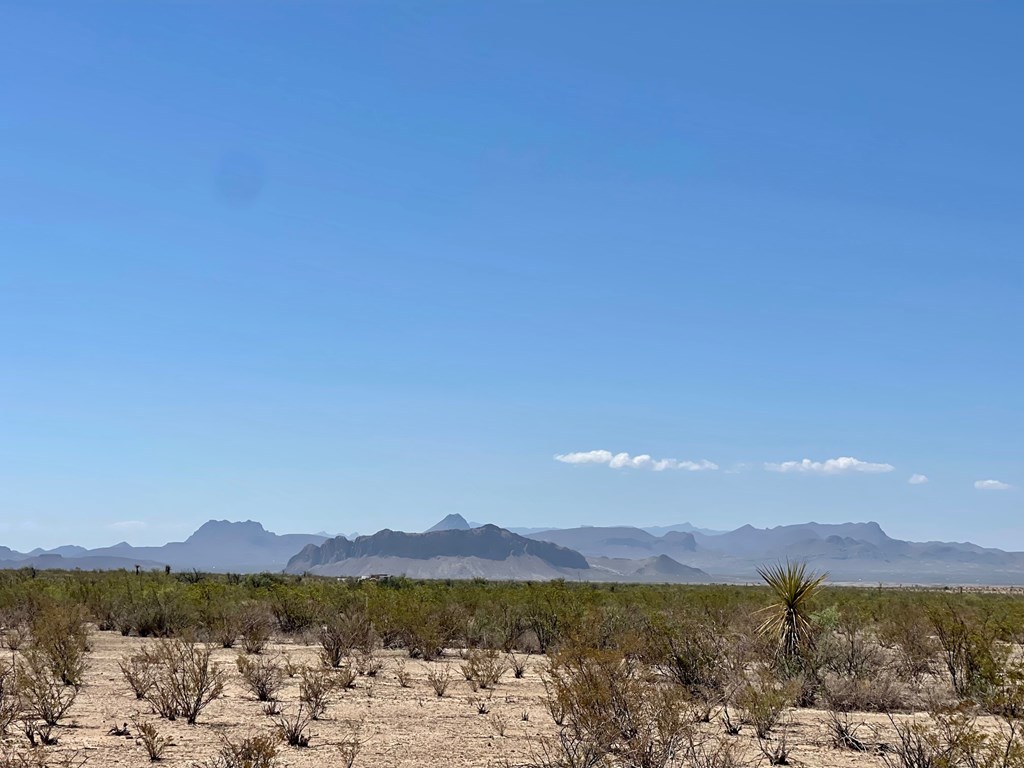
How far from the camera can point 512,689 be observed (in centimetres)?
Result: 1917

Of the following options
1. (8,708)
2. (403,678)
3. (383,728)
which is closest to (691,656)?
(403,678)

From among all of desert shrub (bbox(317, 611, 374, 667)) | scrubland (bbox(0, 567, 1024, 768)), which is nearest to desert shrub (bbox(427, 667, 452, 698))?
scrubland (bbox(0, 567, 1024, 768))

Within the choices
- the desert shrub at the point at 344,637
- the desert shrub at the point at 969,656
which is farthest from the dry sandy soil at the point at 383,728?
the desert shrub at the point at 969,656

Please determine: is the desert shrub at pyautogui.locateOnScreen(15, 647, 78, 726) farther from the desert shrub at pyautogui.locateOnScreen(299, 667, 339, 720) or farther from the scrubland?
the desert shrub at pyautogui.locateOnScreen(299, 667, 339, 720)

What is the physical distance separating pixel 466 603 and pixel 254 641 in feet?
33.0

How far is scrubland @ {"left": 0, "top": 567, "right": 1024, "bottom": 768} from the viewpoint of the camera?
37.5ft

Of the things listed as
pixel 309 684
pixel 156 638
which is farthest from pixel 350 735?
pixel 156 638

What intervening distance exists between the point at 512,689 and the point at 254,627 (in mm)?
9007

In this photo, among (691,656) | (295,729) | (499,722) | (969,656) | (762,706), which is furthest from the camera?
(969,656)

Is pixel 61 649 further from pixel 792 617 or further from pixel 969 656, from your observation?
pixel 969 656

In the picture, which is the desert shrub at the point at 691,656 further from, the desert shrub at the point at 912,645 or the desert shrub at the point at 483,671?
the desert shrub at the point at 912,645

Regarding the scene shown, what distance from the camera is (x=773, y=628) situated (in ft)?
63.0

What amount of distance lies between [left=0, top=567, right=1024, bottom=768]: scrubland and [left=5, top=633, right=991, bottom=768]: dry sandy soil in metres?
0.06

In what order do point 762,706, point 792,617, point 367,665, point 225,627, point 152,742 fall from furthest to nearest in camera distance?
point 225,627, point 367,665, point 792,617, point 762,706, point 152,742
